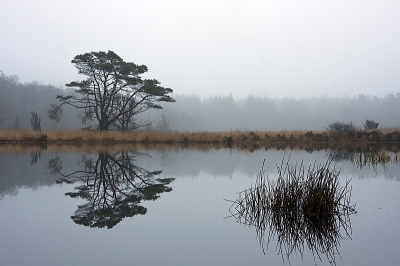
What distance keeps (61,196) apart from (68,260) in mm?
2875

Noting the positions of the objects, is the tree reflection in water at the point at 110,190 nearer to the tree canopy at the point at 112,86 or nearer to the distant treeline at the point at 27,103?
the tree canopy at the point at 112,86

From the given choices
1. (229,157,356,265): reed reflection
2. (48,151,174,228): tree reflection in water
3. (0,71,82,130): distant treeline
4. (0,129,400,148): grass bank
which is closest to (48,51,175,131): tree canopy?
(0,129,400,148): grass bank

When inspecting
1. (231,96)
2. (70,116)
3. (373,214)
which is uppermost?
(231,96)

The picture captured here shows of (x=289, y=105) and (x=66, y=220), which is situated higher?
(x=289, y=105)

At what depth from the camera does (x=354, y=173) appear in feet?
26.4

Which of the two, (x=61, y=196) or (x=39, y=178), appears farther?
(x=39, y=178)

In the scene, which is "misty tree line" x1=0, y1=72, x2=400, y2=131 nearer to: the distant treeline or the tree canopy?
the distant treeline

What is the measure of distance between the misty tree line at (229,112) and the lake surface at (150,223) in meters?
55.6

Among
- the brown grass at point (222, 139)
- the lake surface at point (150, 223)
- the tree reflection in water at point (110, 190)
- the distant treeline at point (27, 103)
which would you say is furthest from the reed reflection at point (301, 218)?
the distant treeline at point (27, 103)

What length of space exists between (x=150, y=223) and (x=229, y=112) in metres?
94.4

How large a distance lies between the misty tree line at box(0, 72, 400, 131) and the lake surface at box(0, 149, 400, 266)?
55647mm

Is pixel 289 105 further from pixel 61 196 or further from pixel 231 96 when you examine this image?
pixel 61 196

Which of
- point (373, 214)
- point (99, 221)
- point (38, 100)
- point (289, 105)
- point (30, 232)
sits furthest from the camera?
point (289, 105)

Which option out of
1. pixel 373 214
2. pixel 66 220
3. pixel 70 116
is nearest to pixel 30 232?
pixel 66 220
